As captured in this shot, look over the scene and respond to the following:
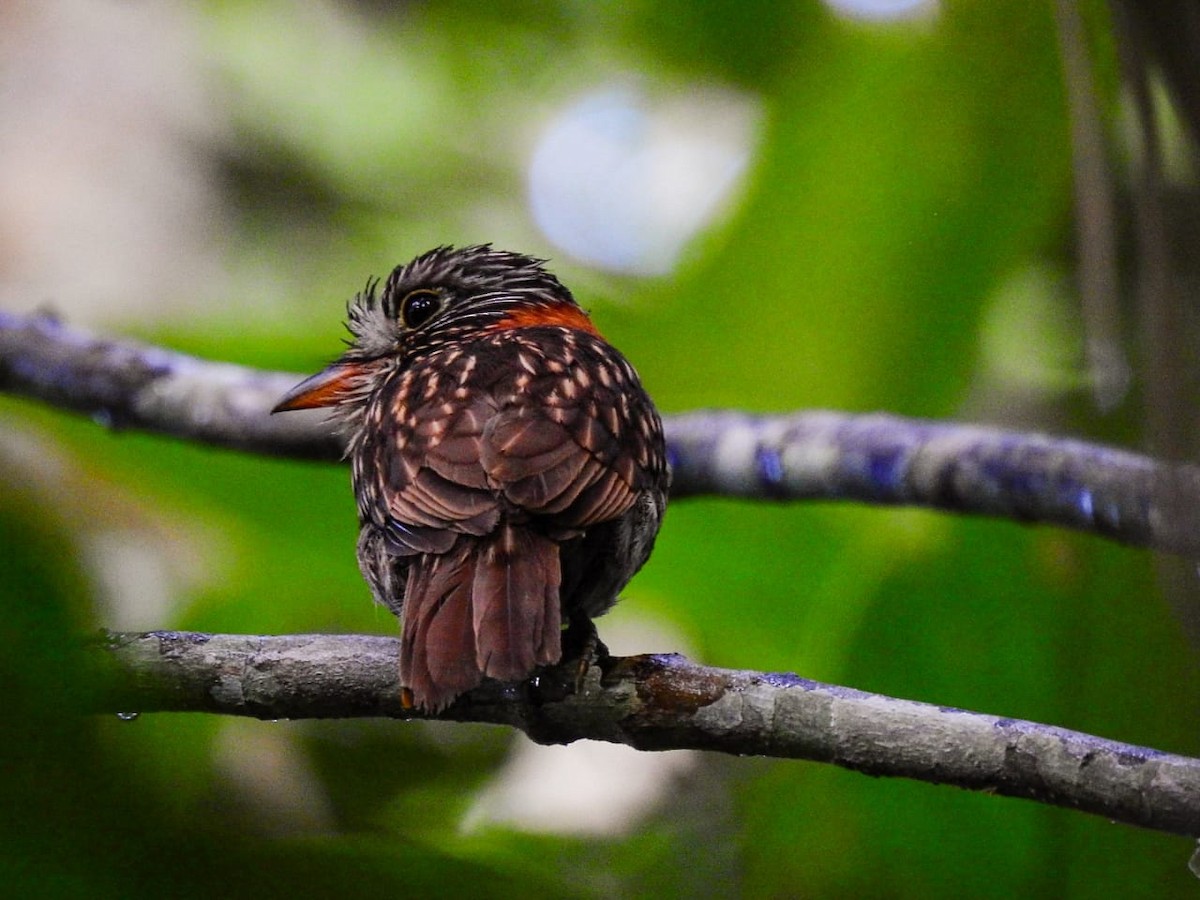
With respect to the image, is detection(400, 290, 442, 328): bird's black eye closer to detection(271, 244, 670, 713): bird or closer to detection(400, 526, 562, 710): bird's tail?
detection(271, 244, 670, 713): bird

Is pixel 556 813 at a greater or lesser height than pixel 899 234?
lesser

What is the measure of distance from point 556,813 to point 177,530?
145 centimetres

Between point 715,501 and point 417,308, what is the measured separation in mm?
1064

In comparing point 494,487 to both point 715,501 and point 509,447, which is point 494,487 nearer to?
point 509,447

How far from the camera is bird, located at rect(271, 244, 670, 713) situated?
5.94ft

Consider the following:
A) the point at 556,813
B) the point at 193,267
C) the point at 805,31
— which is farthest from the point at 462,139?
the point at 556,813

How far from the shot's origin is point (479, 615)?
1.82 meters

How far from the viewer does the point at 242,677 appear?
6.07 ft

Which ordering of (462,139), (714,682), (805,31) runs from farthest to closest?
(462,139) → (805,31) → (714,682)

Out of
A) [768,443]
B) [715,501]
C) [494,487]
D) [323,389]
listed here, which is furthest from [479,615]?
[715,501]

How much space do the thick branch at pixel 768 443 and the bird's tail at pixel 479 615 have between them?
1.05 meters

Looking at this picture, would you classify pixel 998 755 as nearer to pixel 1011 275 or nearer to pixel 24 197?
pixel 1011 275

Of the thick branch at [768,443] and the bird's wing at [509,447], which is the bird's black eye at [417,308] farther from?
the bird's wing at [509,447]

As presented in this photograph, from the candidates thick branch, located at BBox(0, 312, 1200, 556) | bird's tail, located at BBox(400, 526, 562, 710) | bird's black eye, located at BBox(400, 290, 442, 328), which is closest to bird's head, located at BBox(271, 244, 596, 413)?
bird's black eye, located at BBox(400, 290, 442, 328)
